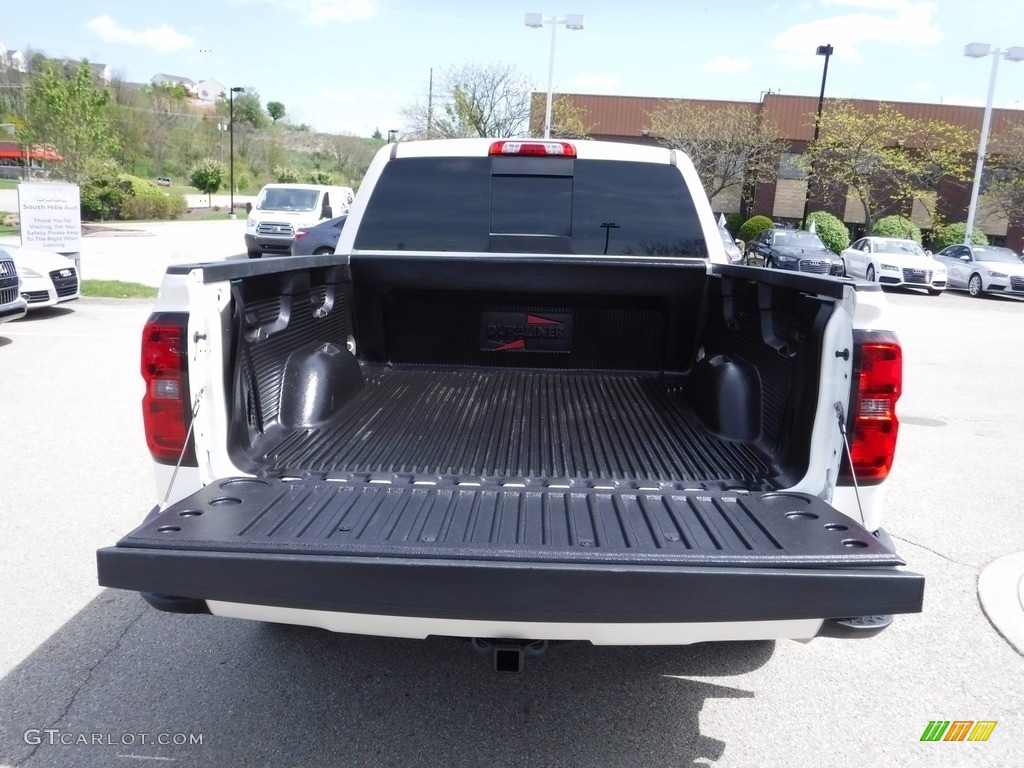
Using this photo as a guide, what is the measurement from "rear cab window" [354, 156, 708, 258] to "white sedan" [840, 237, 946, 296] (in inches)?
820

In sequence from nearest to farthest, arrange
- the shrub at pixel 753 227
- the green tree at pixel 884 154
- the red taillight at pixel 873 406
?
the red taillight at pixel 873 406 → the shrub at pixel 753 227 → the green tree at pixel 884 154

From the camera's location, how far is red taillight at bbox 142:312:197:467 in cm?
262

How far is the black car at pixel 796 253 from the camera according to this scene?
2402 centimetres

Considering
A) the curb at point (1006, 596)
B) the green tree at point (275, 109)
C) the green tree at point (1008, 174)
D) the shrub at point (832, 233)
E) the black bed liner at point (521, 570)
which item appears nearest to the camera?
the black bed liner at point (521, 570)

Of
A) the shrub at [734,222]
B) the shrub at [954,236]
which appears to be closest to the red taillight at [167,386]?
the shrub at [954,236]

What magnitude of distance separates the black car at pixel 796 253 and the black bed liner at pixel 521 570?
22.1 metres

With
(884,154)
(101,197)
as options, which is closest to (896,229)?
(884,154)

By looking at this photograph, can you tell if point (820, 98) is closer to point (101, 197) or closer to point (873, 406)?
point (101, 197)

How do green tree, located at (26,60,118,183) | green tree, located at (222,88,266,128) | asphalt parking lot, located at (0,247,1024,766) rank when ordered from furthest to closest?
green tree, located at (222,88,266,128)
green tree, located at (26,60,118,183)
asphalt parking lot, located at (0,247,1024,766)

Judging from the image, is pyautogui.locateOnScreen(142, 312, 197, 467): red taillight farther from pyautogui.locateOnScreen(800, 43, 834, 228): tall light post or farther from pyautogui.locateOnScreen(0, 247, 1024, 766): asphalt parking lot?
pyautogui.locateOnScreen(800, 43, 834, 228): tall light post

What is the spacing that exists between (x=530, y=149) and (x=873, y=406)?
236cm

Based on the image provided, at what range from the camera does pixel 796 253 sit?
964 inches

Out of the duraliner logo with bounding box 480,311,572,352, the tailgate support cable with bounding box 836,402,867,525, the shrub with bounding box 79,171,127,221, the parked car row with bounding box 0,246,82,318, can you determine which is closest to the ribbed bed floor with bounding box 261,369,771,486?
the duraliner logo with bounding box 480,311,572,352

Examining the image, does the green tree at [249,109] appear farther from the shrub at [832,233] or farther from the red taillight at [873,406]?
the red taillight at [873,406]
